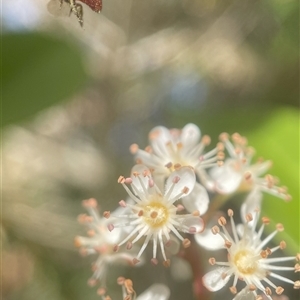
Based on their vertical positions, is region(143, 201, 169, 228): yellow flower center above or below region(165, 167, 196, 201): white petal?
below

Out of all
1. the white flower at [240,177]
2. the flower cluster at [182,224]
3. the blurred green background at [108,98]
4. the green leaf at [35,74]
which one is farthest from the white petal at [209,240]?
the green leaf at [35,74]

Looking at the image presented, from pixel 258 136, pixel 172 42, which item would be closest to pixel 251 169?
pixel 258 136

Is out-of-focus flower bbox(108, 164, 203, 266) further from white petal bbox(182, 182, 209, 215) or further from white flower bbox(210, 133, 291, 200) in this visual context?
white flower bbox(210, 133, 291, 200)

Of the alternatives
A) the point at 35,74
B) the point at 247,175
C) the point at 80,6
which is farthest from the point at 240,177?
the point at 35,74

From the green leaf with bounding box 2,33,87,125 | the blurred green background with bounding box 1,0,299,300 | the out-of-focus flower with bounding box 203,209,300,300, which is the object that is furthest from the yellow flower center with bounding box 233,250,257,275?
the green leaf with bounding box 2,33,87,125

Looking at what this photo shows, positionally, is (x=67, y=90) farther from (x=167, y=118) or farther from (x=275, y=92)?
(x=275, y=92)

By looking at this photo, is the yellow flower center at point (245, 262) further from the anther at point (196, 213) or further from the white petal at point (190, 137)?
the white petal at point (190, 137)
